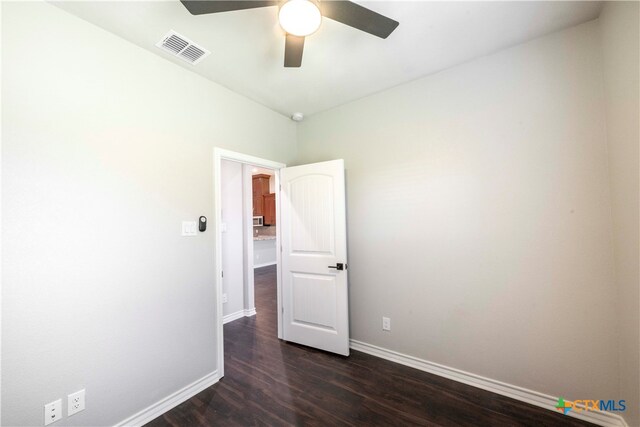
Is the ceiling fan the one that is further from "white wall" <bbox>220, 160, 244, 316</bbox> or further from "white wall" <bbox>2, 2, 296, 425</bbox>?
"white wall" <bbox>220, 160, 244, 316</bbox>

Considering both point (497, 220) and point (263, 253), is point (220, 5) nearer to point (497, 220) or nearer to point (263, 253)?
point (497, 220)

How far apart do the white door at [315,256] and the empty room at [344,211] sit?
3 cm

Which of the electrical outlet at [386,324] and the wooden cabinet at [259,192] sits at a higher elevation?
the wooden cabinet at [259,192]

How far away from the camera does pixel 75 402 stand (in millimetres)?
1530

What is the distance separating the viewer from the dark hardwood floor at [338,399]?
5.81 feet

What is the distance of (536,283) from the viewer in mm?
1890

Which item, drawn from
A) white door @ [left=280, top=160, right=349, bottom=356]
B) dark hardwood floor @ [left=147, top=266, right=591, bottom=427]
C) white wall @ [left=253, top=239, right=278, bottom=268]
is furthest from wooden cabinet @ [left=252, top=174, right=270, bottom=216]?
dark hardwood floor @ [left=147, top=266, right=591, bottom=427]

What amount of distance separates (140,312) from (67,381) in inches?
18.7

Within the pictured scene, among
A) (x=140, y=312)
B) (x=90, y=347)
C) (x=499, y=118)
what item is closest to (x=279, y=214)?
(x=140, y=312)

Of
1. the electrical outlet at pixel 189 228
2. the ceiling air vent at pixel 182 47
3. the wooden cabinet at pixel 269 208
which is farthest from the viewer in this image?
the wooden cabinet at pixel 269 208

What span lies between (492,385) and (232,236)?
3.28 meters

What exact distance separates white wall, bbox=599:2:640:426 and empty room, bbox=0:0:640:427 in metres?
0.02

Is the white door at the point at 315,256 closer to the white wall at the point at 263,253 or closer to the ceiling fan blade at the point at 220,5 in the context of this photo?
the ceiling fan blade at the point at 220,5

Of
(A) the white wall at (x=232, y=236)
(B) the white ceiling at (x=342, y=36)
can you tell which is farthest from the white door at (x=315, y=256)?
(A) the white wall at (x=232, y=236)
